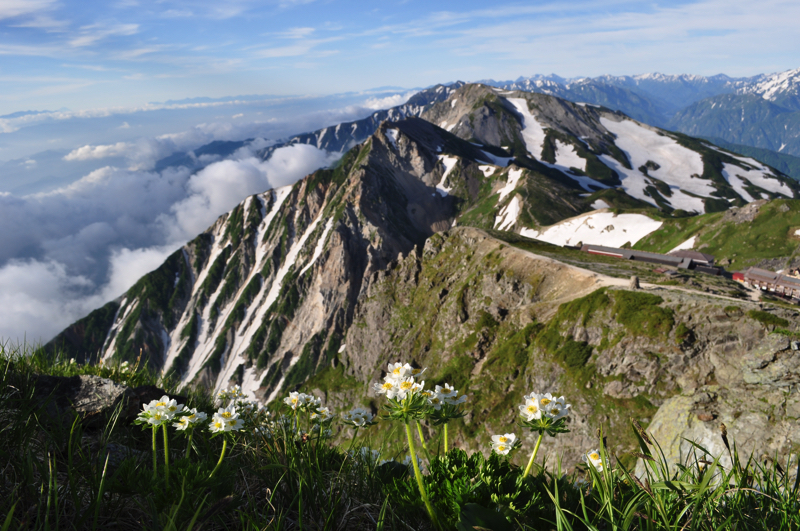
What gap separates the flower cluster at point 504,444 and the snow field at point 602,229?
14643 cm

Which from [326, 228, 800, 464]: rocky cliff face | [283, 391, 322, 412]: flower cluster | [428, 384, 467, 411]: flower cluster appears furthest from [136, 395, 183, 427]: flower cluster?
[326, 228, 800, 464]: rocky cliff face

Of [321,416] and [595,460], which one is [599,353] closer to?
[595,460]

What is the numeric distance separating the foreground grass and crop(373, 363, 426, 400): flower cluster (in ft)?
1.31

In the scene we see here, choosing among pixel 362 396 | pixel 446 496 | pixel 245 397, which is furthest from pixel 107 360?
pixel 362 396

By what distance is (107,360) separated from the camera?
35.2ft

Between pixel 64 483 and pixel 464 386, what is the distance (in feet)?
209

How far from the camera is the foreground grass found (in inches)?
131

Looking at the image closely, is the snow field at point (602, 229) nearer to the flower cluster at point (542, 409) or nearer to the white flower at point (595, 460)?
the white flower at point (595, 460)

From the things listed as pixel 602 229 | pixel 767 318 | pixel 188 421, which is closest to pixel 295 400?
pixel 188 421

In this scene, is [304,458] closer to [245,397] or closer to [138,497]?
[138,497]

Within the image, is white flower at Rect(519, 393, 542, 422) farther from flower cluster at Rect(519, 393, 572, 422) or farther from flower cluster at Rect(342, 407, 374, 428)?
flower cluster at Rect(342, 407, 374, 428)

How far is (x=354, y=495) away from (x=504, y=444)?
6.13ft

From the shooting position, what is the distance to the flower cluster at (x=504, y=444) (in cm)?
441

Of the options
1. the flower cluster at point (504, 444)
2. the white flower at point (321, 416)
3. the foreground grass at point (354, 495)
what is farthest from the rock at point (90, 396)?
the flower cluster at point (504, 444)
